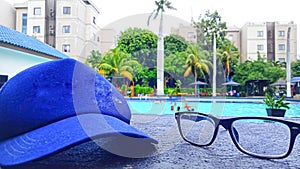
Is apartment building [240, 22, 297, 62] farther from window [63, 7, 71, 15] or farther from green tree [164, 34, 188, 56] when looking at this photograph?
window [63, 7, 71, 15]

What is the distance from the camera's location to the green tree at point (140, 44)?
15.6 metres

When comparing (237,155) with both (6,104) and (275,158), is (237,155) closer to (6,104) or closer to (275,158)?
(275,158)

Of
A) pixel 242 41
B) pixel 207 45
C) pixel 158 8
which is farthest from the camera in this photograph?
pixel 242 41

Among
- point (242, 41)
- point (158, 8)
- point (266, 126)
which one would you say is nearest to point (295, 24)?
point (242, 41)

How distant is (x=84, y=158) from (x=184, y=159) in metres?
0.46

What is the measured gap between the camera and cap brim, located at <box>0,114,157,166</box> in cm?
74

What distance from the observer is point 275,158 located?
1.13 metres

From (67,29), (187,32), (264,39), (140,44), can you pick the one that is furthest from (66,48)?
(264,39)

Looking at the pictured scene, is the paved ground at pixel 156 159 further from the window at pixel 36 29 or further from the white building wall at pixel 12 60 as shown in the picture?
the window at pixel 36 29

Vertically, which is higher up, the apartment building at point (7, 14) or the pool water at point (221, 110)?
the apartment building at point (7, 14)

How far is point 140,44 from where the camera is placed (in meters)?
16.2

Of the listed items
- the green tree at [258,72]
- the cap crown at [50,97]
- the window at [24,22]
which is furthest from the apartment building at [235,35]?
Answer: the cap crown at [50,97]

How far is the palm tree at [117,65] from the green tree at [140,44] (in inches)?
71.6

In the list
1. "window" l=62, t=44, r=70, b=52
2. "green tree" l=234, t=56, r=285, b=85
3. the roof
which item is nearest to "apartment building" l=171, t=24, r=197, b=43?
"green tree" l=234, t=56, r=285, b=85
